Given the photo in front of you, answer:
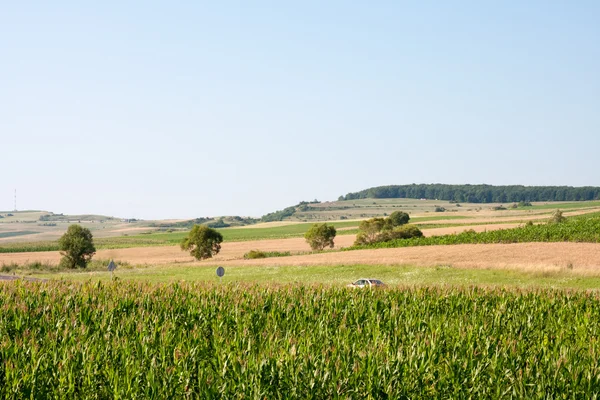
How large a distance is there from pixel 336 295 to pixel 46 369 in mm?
14703

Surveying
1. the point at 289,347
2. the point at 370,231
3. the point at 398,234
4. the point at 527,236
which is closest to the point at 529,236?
the point at 527,236

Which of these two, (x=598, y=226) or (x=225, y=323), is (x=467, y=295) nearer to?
(x=225, y=323)

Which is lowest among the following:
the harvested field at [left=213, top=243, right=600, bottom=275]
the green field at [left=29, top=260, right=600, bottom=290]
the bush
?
the green field at [left=29, top=260, right=600, bottom=290]

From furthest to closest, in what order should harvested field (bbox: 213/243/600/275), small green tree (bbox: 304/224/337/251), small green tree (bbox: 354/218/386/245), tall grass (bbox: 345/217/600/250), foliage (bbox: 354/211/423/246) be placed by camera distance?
1. small green tree (bbox: 304/224/337/251)
2. small green tree (bbox: 354/218/386/245)
3. foliage (bbox: 354/211/423/246)
4. tall grass (bbox: 345/217/600/250)
5. harvested field (bbox: 213/243/600/275)

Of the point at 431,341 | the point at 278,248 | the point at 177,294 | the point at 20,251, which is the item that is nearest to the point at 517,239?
the point at 278,248

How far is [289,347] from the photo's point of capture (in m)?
17.1

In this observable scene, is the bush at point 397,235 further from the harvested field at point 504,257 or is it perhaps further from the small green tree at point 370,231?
the harvested field at point 504,257

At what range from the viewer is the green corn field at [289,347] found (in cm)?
1354

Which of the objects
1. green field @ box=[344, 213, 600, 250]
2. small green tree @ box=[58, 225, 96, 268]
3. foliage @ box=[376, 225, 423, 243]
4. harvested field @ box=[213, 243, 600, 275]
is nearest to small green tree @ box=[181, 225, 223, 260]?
small green tree @ box=[58, 225, 96, 268]

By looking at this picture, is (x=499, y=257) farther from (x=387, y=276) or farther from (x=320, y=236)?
(x=320, y=236)

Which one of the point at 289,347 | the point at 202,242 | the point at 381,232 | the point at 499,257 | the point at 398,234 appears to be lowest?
the point at 499,257

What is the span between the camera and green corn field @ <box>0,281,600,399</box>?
44.4 feet

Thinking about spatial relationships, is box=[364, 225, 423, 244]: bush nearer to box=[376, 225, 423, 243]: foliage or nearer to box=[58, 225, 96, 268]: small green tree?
box=[376, 225, 423, 243]: foliage

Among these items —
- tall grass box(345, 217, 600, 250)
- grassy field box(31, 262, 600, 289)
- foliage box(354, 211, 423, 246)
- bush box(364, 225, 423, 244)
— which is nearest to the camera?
grassy field box(31, 262, 600, 289)
